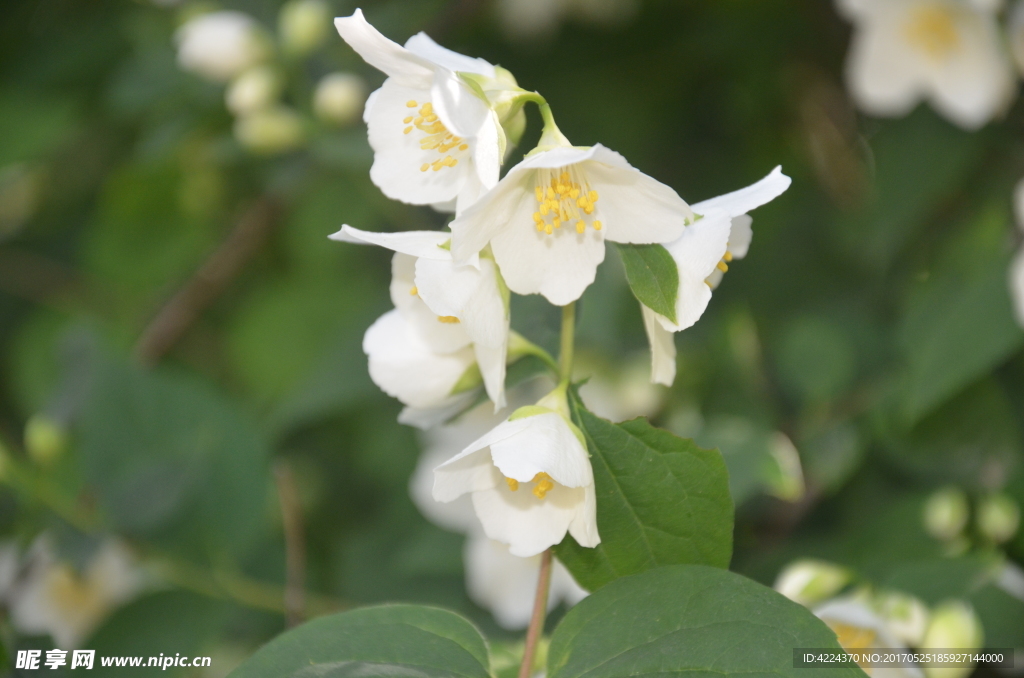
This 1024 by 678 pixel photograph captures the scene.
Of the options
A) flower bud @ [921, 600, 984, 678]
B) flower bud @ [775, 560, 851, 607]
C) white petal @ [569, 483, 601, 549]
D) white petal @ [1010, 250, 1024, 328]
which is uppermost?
white petal @ [569, 483, 601, 549]

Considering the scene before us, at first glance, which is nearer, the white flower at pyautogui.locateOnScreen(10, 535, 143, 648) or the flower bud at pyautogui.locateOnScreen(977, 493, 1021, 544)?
the flower bud at pyautogui.locateOnScreen(977, 493, 1021, 544)

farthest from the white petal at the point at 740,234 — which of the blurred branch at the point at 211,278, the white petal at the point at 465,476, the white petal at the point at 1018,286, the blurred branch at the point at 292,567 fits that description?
the blurred branch at the point at 211,278

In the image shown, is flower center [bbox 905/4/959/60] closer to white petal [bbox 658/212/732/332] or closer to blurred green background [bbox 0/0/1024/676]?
blurred green background [bbox 0/0/1024/676]

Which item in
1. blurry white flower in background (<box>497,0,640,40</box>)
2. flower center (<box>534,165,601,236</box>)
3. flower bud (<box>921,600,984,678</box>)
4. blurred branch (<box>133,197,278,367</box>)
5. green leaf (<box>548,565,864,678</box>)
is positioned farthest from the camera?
blurry white flower in background (<box>497,0,640,40</box>)

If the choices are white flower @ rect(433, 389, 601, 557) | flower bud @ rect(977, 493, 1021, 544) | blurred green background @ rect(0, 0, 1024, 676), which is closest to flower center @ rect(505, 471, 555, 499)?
white flower @ rect(433, 389, 601, 557)

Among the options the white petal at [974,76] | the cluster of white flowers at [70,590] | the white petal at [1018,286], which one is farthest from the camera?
the white petal at [974,76]

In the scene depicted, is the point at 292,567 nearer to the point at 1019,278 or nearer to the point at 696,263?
the point at 696,263

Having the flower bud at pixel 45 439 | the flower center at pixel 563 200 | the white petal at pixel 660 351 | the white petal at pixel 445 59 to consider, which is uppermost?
the white petal at pixel 445 59

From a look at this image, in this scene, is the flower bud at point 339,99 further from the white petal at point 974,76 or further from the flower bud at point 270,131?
the white petal at point 974,76

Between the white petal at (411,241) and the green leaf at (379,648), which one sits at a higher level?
the white petal at (411,241)
